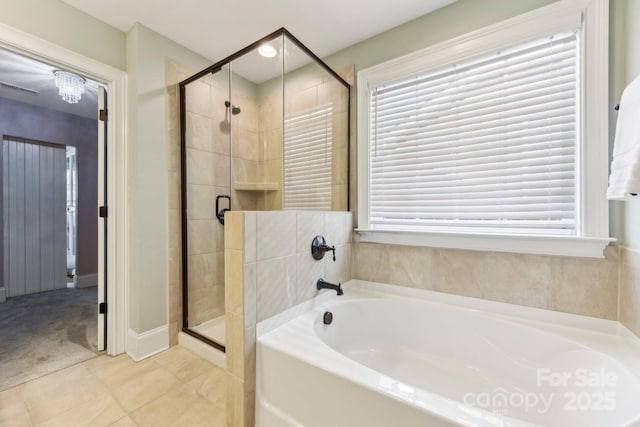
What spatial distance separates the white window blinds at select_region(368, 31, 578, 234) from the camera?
4.56 feet

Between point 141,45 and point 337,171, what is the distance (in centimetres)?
171

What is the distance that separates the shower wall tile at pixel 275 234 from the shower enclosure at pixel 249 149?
36cm

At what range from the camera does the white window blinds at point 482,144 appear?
4.56 ft

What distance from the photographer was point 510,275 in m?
1.50

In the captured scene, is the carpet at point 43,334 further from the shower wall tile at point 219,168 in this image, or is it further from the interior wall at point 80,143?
the shower wall tile at point 219,168

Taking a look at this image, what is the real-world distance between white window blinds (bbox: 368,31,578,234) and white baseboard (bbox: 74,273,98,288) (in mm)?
4187

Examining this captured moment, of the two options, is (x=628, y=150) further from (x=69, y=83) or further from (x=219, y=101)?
(x=69, y=83)

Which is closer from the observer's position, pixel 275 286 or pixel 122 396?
pixel 275 286

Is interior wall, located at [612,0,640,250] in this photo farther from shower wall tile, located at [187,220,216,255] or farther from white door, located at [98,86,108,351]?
white door, located at [98,86,108,351]

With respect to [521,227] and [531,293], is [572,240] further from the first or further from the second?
[531,293]

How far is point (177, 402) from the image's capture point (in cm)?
146

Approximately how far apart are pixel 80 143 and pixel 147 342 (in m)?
3.41

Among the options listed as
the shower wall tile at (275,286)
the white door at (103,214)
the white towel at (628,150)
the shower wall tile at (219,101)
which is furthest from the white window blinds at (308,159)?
the white towel at (628,150)

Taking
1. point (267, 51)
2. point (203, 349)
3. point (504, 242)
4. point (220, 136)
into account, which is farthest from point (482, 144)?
point (203, 349)
